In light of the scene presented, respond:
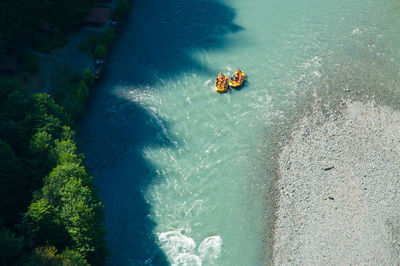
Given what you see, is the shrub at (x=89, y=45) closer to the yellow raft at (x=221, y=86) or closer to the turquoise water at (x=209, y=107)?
the turquoise water at (x=209, y=107)

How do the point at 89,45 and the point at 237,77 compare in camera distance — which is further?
the point at 89,45

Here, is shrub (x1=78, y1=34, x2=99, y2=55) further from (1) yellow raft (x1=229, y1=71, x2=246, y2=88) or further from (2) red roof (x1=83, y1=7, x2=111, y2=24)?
(1) yellow raft (x1=229, y1=71, x2=246, y2=88)

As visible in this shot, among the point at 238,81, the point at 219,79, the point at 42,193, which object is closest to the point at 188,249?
the point at 42,193

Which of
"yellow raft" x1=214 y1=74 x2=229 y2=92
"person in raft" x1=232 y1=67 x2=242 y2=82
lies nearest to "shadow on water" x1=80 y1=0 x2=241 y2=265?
"yellow raft" x1=214 y1=74 x2=229 y2=92

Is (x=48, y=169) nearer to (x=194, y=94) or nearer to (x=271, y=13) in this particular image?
(x=194, y=94)

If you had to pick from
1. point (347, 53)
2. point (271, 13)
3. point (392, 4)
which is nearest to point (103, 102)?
point (271, 13)

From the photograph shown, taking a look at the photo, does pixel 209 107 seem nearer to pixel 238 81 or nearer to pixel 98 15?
pixel 238 81
